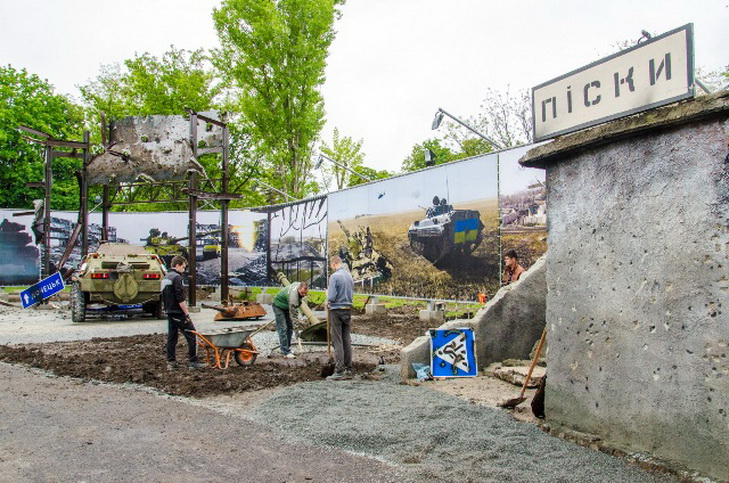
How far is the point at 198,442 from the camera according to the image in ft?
18.1

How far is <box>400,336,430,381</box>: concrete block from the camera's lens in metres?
8.39

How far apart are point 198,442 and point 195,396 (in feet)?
7.17

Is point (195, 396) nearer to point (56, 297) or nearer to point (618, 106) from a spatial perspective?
point (618, 106)

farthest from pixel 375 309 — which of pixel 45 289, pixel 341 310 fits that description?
pixel 341 310

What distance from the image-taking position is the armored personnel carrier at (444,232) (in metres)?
14.1

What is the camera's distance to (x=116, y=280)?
16.8 metres

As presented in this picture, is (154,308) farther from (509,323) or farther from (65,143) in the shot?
(509,323)

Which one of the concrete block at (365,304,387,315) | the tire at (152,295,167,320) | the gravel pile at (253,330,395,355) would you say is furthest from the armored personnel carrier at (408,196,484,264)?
the tire at (152,295,167,320)

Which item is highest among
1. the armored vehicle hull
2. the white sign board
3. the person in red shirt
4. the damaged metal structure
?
the damaged metal structure

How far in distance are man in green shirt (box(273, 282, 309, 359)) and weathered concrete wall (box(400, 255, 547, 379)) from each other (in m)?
2.83

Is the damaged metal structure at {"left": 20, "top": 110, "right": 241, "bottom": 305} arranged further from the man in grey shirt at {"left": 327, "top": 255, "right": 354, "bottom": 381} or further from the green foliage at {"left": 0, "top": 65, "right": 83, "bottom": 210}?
the green foliage at {"left": 0, "top": 65, "right": 83, "bottom": 210}

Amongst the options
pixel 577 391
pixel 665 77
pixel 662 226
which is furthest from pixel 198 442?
pixel 665 77

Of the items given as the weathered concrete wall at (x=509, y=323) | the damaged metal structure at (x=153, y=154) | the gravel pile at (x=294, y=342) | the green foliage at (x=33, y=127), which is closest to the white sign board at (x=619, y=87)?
the weathered concrete wall at (x=509, y=323)

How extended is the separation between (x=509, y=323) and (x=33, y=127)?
43.2 meters
